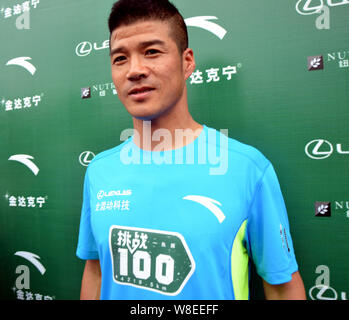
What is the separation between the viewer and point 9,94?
132cm

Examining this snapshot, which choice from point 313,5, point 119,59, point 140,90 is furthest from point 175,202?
point 313,5

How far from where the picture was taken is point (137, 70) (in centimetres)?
65

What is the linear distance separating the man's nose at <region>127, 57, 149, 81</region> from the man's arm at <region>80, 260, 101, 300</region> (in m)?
0.63

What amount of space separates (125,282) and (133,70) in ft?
1.82

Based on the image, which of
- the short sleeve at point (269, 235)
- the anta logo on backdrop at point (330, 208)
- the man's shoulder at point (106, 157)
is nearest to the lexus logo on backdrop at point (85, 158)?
the man's shoulder at point (106, 157)

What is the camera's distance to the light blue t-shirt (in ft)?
2.06

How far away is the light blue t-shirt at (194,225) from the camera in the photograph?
24.7 inches

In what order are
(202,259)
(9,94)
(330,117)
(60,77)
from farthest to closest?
(9,94)
(60,77)
(330,117)
(202,259)

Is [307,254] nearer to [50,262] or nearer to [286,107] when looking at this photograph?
[286,107]
